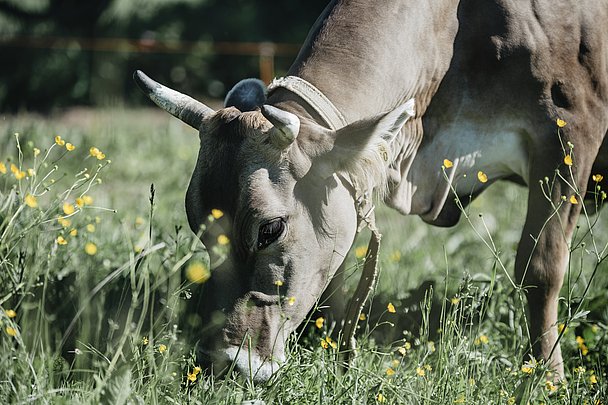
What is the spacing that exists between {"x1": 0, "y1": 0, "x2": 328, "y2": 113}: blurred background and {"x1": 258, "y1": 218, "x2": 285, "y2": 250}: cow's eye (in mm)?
7762

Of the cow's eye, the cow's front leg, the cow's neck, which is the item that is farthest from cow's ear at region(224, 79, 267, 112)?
the cow's front leg

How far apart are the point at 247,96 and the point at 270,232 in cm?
87

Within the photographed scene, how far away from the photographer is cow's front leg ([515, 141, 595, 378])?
14.3 feet

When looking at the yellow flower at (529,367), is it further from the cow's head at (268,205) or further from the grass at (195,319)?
the cow's head at (268,205)

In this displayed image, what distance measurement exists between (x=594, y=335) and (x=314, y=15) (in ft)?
31.7

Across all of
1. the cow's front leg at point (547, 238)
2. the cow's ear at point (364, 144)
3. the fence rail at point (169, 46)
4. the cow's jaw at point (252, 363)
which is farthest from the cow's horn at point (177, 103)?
the fence rail at point (169, 46)

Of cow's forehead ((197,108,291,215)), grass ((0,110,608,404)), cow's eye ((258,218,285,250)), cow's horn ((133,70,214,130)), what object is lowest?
grass ((0,110,608,404))

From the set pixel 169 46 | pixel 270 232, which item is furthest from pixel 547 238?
pixel 169 46

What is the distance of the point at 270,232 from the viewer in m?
3.74

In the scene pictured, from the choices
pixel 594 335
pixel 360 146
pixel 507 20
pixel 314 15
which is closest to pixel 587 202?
pixel 594 335

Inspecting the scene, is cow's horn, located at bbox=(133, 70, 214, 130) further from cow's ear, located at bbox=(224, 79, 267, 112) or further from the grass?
the grass

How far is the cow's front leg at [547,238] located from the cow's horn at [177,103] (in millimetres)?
1568

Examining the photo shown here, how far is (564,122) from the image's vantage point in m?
4.18

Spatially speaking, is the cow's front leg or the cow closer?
the cow
